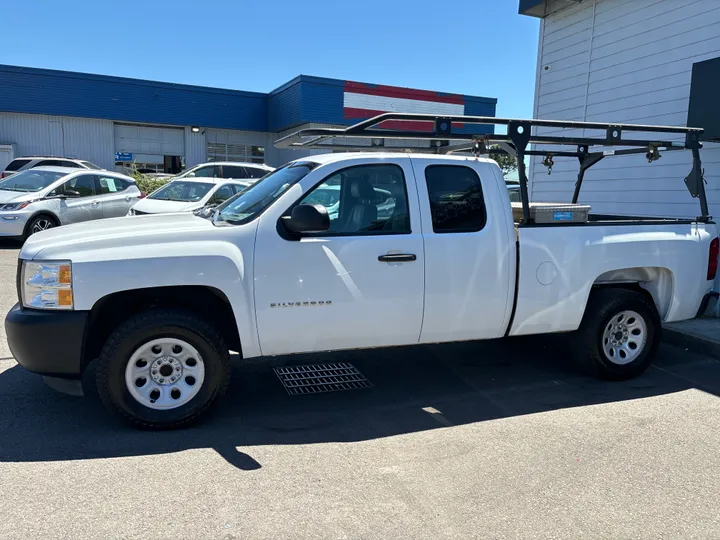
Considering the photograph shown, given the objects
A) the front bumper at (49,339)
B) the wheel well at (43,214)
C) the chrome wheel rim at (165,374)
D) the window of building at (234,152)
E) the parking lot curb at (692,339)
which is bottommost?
the parking lot curb at (692,339)

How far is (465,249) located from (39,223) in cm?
1077

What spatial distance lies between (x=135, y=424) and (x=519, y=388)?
3.18 meters

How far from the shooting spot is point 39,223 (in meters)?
12.0

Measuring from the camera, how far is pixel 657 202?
336 inches

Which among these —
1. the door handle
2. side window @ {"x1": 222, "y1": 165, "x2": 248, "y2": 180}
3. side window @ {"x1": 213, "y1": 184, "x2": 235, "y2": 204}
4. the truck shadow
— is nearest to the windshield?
side window @ {"x1": 222, "y1": 165, "x2": 248, "y2": 180}

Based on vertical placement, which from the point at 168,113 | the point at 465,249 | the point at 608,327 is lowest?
the point at 608,327

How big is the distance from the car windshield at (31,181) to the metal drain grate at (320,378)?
32.8ft

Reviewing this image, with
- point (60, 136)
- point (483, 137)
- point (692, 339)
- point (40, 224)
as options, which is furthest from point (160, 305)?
point (60, 136)

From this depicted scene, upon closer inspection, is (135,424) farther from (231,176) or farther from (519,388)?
(231,176)

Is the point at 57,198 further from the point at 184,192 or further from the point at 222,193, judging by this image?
the point at 222,193

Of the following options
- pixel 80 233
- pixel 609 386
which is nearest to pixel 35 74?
pixel 80 233

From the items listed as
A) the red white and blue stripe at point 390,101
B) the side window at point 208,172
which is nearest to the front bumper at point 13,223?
the side window at point 208,172

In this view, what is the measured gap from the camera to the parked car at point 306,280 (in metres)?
3.76

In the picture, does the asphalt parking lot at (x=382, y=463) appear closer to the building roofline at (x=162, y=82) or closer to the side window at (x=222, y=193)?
the side window at (x=222, y=193)
